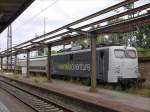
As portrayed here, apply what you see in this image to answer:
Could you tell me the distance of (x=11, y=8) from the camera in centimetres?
1477

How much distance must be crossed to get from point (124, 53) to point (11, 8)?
12.8m

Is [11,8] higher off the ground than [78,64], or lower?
higher

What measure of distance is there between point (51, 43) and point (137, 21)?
13505 millimetres

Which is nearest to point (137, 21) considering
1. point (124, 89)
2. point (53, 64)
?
point (124, 89)

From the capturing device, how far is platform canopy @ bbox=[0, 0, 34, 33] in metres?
13.4

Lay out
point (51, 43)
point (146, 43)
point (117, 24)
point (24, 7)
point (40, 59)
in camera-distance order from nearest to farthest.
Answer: point (24, 7), point (117, 24), point (51, 43), point (40, 59), point (146, 43)

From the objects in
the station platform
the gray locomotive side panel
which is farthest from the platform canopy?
the gray locomotive side panel

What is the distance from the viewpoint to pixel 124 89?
80.1 feet

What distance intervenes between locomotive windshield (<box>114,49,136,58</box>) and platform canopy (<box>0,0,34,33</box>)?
9663mm

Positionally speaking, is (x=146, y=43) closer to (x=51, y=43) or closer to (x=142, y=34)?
(x=142, y=34)

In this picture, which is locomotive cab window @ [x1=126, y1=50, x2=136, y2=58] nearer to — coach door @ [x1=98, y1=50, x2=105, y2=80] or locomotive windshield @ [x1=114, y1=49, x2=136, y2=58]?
locomotive windshield @ [x1=114, y1=49, x2=136, y2=58]

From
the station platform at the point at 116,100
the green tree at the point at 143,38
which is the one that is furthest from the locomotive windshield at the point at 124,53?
the green tree at the point at 143,38

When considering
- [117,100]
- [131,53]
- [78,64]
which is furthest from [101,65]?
[117,100]

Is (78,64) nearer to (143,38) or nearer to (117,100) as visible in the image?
(117,100)
